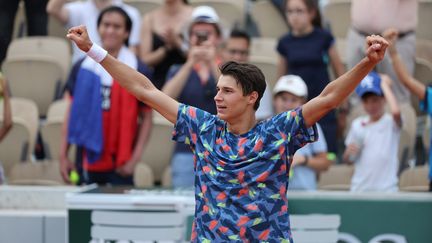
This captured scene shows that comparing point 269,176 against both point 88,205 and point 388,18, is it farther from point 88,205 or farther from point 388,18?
point 388,18

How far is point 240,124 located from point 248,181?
12.4 inches

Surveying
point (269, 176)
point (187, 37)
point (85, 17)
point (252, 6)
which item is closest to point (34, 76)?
point (85, 17)

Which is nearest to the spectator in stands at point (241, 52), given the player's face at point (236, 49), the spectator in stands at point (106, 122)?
the player's face at point (236, 49)

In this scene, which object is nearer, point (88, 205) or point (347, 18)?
point (88, 205)

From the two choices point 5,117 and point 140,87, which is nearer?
point 140,87

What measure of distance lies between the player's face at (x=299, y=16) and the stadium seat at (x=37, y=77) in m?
2.55

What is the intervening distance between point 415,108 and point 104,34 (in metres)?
3.57

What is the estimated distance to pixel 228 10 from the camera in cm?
1213

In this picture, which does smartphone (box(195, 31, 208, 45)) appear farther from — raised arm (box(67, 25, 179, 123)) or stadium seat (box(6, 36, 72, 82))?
raised arm (box(67, 25, 179, 123))

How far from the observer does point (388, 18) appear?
10320 mm

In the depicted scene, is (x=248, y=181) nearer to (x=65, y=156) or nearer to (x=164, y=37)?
(x=65, y=156)

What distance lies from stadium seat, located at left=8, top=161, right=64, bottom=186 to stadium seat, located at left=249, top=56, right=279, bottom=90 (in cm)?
226

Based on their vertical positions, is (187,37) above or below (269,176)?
above

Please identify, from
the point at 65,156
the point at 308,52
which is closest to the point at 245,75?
the point at 65,156
